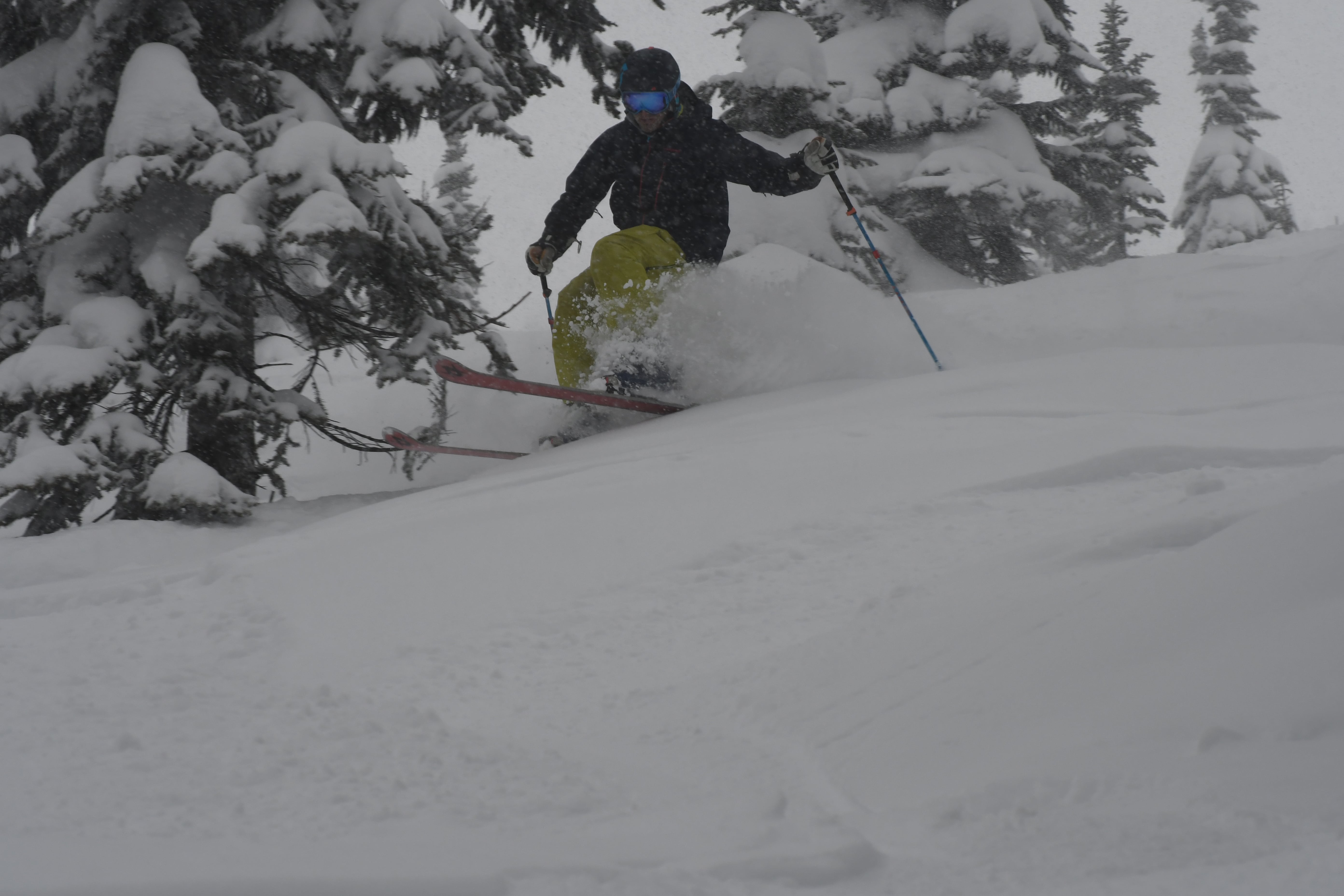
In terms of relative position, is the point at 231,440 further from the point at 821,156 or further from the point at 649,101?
the point at 821,156

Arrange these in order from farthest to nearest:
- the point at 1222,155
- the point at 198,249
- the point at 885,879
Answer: the point at 1222,155 → the point at 198,249 → the point at 885,879

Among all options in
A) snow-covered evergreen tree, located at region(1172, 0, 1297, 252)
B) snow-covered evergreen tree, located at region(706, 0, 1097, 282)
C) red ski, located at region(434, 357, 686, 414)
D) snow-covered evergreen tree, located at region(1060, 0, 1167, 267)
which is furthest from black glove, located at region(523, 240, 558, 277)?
snow-covered evergreen tree, located at region(1172, 0, 1297, 252)

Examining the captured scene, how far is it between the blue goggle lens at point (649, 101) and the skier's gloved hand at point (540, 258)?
3.59 feet

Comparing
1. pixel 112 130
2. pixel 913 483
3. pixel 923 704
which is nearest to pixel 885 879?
pixel 923 704

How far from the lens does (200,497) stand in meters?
5.27

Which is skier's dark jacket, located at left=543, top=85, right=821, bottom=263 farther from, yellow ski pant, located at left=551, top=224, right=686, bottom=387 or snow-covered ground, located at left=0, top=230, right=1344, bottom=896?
snow-covered ground, located at left=0, top=230, right=1344, bottom=896

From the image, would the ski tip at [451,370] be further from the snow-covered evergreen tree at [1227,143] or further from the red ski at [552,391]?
the snow-covered evergreen tree at [1227,143]

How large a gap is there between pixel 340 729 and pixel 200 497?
350cm

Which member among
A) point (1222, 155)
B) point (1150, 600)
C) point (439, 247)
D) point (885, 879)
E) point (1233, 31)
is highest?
point (1233, 31)

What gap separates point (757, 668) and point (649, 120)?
470cm

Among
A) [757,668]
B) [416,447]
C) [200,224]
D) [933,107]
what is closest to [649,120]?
[416,447]

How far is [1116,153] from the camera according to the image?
1848 centimetres

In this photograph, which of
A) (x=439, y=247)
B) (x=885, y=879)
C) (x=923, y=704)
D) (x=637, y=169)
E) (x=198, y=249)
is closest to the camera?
(x=885, y=879)

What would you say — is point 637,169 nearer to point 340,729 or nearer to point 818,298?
point 818,298
